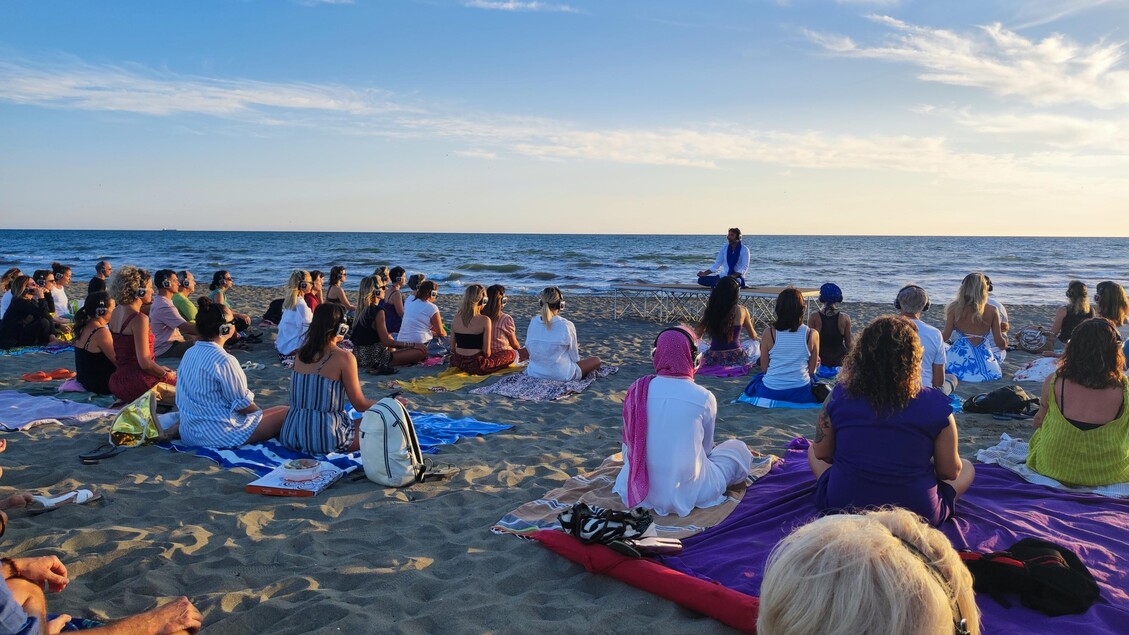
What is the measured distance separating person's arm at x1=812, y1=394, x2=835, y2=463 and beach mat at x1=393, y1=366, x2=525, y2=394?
485cm

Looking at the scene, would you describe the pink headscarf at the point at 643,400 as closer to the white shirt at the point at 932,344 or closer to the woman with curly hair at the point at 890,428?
the woman with curly hair at the point at 890,428

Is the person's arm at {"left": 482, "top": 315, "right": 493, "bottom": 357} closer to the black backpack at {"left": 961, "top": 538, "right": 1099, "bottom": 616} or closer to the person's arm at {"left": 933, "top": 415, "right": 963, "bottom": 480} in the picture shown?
the person's arm at {"left": 933, "top": 415, "right": 963, "bottom": 480}

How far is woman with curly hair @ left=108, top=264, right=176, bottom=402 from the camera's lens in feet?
20.6

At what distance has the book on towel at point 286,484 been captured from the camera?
455 centimetres

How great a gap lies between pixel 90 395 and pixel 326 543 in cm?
491

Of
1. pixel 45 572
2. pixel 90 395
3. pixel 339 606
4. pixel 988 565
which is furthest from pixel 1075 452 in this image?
pixel 90 395

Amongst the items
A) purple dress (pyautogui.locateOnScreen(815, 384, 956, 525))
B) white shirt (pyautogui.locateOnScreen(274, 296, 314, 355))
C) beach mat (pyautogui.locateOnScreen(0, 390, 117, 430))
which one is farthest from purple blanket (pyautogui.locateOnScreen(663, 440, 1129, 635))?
white shirt (pyautogui.locateOnScreen(274, 296, 314, 355))

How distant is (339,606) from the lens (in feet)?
10.2

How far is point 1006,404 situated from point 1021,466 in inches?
80.3

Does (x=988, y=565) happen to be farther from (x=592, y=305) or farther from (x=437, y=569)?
(x=592, y=305)

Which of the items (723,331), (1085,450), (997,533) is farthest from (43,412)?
(1085,450)

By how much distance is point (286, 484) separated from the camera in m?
4.59

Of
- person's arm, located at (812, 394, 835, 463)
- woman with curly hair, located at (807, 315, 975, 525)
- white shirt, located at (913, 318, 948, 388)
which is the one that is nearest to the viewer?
woman with curly hair, located at (807, 315, 975, 525)

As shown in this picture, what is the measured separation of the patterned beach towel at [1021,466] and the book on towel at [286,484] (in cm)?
451
